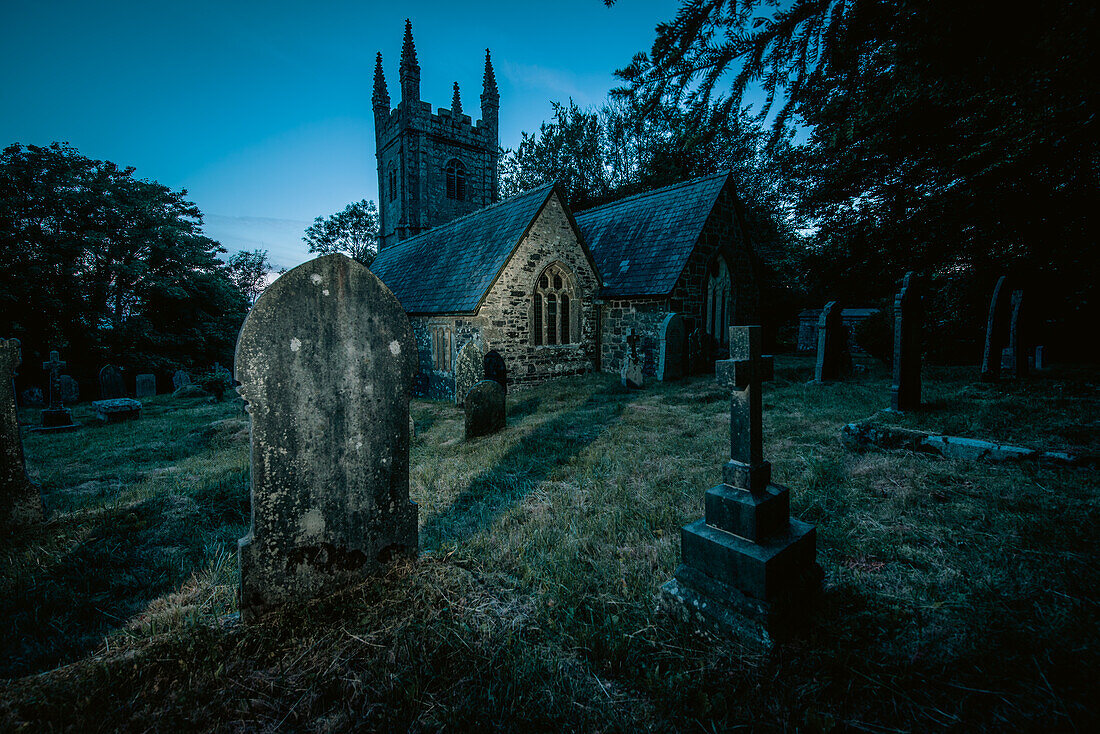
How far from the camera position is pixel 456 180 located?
88.8ft

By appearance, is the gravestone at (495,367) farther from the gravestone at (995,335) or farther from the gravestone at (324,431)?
the gravestone at (995,335)

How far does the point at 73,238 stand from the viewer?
17938 millimetres

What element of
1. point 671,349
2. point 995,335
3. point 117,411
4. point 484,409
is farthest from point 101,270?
point 995,335

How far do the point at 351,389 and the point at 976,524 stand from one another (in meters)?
4.46

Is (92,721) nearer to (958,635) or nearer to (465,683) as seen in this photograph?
(465,683)

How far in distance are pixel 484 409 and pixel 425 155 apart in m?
23.5

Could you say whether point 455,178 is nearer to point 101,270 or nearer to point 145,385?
point 101,270

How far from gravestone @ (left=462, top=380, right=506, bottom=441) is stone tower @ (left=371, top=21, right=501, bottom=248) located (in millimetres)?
21727

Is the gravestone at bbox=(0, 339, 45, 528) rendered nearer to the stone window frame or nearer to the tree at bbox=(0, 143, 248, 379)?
the tree at bbox=(0, 143, 248, 379)

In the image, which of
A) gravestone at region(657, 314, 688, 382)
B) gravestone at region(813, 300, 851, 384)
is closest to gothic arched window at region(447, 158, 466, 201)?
gravestone at region(657, 314, 688, 382)

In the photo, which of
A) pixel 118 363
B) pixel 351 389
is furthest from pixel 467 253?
pixel 118 363

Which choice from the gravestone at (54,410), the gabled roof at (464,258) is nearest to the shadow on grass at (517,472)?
the gabled roof at (464,258)

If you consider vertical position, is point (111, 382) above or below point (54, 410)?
above

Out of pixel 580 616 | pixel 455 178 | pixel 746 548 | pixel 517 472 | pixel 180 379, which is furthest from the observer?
pixel 455 178
